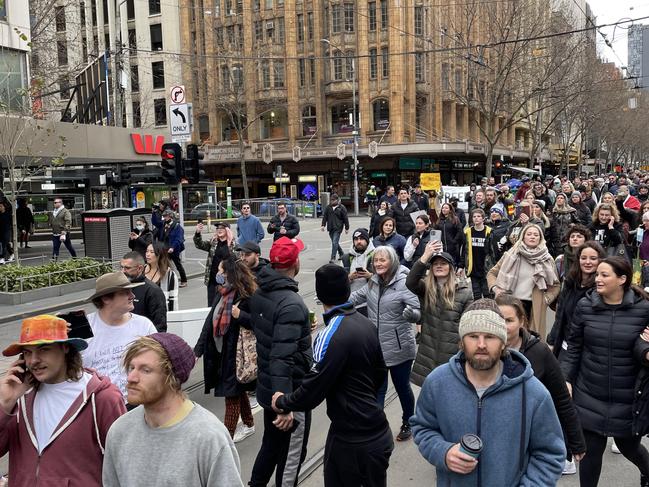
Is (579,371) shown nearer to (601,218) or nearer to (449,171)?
(601,218)

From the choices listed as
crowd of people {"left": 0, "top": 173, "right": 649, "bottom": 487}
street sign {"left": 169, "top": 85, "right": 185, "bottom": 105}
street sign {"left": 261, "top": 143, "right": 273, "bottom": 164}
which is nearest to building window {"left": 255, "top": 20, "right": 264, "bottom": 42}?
street sign {"left": 261, "top": 143, "right": 273, "bottom": 164}

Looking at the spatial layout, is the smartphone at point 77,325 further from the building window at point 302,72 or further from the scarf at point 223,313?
the building window at point 302,72

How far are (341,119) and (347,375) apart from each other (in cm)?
4669

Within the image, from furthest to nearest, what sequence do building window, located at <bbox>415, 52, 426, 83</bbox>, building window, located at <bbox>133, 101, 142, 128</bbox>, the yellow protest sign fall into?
building window, located at <bbox>133, 101, 142, 128</bbox>
building window, located at <bbox>415, 52, 426, 83</bbox>
the yellow protest sign

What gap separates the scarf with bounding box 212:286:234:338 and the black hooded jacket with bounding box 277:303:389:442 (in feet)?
5.73

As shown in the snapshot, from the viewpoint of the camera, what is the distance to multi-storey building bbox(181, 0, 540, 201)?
152ft

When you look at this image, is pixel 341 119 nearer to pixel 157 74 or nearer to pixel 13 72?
pixel 157 74

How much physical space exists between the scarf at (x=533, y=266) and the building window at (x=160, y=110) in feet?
163

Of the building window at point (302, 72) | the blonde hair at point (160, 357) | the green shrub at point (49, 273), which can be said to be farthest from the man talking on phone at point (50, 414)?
the building window at point (302, 72)

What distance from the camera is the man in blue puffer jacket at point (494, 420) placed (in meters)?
2.66

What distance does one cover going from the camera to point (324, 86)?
48.2 metres

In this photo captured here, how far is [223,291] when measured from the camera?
213 inches

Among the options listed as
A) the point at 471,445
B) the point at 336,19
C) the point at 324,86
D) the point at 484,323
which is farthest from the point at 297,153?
the point at 471,445

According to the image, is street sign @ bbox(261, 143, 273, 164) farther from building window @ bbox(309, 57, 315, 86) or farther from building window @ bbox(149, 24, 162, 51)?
building window @ bbox(149, 24, 162, 51)
